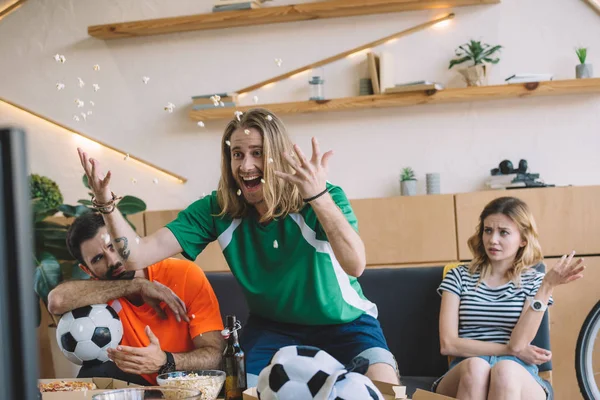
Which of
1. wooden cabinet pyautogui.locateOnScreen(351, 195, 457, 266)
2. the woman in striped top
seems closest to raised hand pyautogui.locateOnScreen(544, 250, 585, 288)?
the woman in striped top

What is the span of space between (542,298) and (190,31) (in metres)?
2.73

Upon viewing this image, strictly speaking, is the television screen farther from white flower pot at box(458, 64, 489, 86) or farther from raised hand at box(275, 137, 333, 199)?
white flower pot at box(458, 64, 489, 86)

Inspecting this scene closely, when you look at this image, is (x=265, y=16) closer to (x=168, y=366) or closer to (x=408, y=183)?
(x=408, y=183)

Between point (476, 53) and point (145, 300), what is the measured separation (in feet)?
7.95

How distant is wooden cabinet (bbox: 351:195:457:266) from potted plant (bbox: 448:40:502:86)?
69 cm

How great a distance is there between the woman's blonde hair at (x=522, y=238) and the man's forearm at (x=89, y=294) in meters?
1.20

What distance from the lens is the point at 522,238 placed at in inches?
103

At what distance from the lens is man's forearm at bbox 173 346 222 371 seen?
2.08m

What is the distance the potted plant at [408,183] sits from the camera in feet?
13.0

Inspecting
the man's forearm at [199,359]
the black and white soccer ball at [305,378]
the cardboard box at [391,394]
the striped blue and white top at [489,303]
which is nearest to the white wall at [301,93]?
the striped blue and white top at [489,303]

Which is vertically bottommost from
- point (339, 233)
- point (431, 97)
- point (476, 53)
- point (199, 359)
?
point (199, 359)

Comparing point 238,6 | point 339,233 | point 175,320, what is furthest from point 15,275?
point 238,6

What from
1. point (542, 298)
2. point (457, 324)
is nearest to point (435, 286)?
point (457, 324)

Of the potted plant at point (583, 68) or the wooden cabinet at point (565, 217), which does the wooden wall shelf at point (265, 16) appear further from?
the wooden cabinet at point (565, 217)
